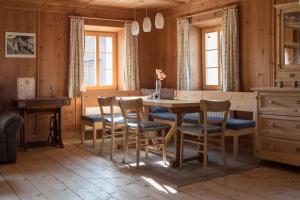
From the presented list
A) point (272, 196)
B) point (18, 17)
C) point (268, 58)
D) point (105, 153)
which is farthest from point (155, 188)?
point (18, 17)

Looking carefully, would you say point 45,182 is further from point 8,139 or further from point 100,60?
point 100,60

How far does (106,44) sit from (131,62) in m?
0.64

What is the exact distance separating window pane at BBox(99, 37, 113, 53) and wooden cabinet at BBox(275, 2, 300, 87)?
3385 mm

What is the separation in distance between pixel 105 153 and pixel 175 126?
1354 mm

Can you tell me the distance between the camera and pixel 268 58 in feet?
16.8

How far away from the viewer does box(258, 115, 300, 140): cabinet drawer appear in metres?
4.06

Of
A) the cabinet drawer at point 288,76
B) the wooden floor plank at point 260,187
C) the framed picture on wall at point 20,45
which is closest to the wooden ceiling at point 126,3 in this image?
the framed picture on wall at point 20,45

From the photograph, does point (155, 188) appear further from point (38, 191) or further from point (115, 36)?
point (115, 36)

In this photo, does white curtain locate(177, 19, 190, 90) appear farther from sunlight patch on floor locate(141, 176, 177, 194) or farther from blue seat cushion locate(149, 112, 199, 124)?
sunlight patch on floor locate(141, 176, 177, 194)

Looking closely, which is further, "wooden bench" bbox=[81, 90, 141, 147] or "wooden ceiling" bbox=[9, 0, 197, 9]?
"wooden ceiling" bbox=[9, 0, 197, 9]

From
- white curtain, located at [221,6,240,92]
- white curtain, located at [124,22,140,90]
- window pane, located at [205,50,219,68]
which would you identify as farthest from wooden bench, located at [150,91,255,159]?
white curtain, located at [124,22,140,90]

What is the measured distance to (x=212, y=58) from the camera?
20.8ft

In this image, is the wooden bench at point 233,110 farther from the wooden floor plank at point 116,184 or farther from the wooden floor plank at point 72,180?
the wooden floor plank at point 72,180

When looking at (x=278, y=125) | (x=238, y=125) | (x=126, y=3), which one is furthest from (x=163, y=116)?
(x=126, y=3)
